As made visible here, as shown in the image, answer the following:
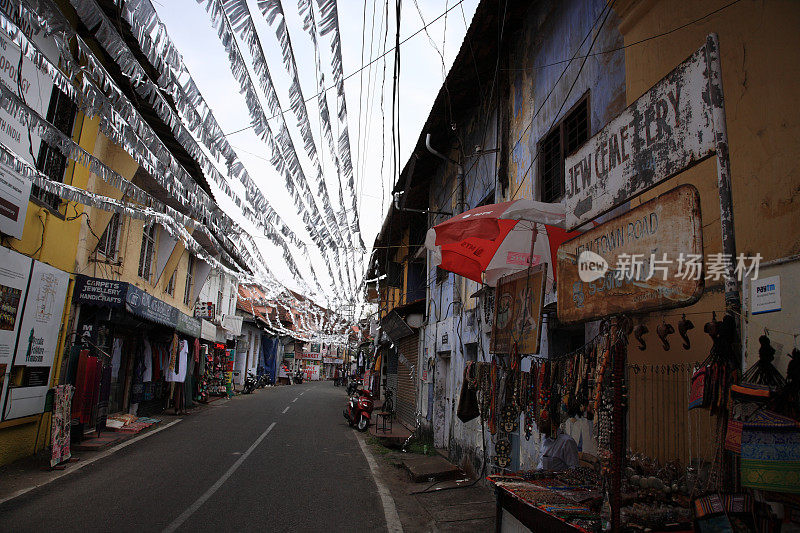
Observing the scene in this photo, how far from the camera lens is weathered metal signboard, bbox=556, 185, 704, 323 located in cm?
296

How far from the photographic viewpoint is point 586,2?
6.67 m

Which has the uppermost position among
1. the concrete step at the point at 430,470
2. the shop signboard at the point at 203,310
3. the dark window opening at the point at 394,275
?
the dark window opening at the point at 394,275

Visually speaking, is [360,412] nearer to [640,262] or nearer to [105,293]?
[105,293]

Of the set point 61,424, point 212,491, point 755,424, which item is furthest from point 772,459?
point 61,424

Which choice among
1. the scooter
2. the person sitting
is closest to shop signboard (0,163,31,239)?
the person sitting

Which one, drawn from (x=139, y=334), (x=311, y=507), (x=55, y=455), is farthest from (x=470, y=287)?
(x=139, y=334)

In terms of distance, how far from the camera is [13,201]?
7695 millimetres

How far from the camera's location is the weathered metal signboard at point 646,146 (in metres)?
3.03

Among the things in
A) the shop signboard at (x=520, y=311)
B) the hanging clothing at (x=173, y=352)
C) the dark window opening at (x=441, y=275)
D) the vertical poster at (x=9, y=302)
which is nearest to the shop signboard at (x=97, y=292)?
the vertical poster at (x=9, y=302)

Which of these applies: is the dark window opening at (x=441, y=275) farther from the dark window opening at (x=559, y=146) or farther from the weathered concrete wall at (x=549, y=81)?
the dark window opening at (x=559, y=146)

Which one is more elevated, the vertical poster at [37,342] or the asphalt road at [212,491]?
the vertical poster at [37,342]

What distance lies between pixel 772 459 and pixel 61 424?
10156mm

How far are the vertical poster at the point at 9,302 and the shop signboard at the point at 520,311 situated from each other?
781 centimetres

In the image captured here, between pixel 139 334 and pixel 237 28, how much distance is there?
45.2 feet
